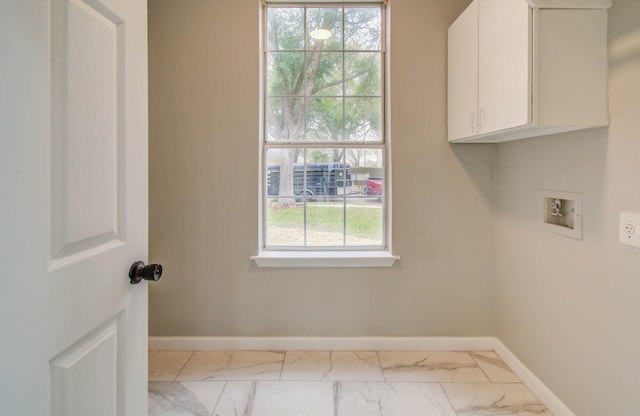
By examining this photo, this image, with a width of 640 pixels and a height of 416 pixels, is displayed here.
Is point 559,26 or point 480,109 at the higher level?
point 559,26

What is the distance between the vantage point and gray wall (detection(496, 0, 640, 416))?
4.24 ft

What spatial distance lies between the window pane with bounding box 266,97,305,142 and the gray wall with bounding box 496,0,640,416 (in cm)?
138

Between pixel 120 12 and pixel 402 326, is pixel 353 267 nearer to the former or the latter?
pixel 402 326

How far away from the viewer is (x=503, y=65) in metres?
1.54

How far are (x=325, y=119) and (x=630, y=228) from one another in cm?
172

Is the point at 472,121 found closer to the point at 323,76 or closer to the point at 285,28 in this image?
the point at 323,76

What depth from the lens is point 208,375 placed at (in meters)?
2.01

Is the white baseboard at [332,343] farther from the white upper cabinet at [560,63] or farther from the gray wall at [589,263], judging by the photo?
the white upper cabinet at [560,63]

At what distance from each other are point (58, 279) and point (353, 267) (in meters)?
1.78

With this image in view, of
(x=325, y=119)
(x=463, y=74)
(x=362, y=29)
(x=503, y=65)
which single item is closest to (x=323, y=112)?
(x=325, y=119)

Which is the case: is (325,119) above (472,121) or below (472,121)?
above

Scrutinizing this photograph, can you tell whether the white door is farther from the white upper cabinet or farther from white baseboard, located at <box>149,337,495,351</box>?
the white upper cabinet

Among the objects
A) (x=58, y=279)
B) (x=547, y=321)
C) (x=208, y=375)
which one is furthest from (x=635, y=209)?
(x=208, y=375)

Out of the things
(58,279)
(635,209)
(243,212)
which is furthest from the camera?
(243,212)
